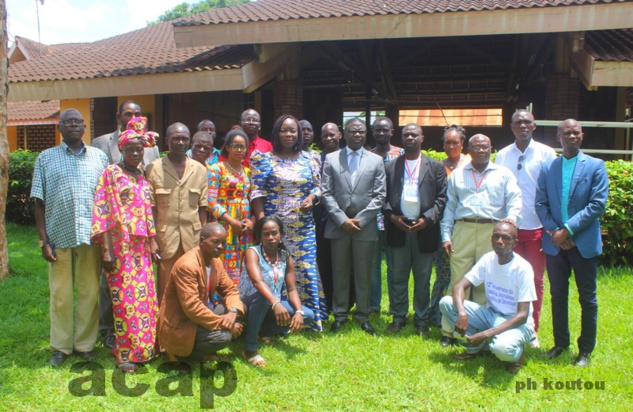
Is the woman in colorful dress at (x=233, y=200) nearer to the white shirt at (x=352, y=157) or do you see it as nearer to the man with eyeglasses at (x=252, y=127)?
the man with eyeglasses at (x=252, y=127)

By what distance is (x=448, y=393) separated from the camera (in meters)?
3.83

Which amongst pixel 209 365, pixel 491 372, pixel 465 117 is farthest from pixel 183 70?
pixel 465 117

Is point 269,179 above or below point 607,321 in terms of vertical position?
above

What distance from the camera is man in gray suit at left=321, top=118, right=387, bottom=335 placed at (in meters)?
5.01

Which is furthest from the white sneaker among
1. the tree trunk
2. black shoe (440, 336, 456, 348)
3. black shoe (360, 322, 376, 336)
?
the tree trunk

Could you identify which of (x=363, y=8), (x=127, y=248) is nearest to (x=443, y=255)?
(x=127, y=248)

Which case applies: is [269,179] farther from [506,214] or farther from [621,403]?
[621,403]

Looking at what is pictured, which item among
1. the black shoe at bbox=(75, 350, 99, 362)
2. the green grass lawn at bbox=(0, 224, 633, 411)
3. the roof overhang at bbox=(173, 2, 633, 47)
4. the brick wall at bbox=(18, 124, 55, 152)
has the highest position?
the roof overhang at bbox=(173, 2, 633, 47)

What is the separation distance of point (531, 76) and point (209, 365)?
37.9 feet

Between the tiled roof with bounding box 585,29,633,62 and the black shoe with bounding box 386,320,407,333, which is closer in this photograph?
the black shoe with bounding box 386,320,407,333

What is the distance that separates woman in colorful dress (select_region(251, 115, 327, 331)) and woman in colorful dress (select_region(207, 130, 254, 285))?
0.43ft

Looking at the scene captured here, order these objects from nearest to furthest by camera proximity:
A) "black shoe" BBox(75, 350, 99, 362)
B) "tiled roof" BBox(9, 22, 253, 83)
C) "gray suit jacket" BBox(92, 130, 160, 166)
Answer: "black shoe" BBox(75, 350, 99, 362)
"gray suit jacket" BBox(92, 130, 160, 166)
"tiled roof" BBox(9, 22, 253, 83)

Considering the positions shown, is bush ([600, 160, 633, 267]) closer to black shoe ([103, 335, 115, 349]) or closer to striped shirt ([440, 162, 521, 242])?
striped shirt ([440, 162, 521, 242])

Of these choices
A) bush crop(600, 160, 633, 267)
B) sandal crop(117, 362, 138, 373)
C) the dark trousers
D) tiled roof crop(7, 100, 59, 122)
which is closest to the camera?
sandal crop(117, 362, 138, 373)
